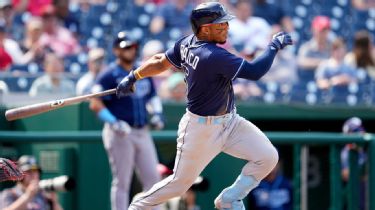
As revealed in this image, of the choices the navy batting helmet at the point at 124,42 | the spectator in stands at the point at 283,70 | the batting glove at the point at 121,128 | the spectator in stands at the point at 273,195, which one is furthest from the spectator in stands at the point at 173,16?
the batting glove at the point at 121,128

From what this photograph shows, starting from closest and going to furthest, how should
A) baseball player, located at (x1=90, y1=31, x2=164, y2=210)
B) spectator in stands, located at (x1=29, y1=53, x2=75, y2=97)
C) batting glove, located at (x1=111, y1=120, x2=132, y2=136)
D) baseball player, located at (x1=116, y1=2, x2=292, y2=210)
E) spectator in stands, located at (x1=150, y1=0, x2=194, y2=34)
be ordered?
baseball player, located at (x1=116, y1=2, x2=292, y2=210), batting glove, located at (x1=111, y1=120, x2=132, y2=136), baseball player, located at (x1=90, y1=31, x2=164, y2=210), spectator in stands, located at (x1=29, y1=53, x2=75, y2=97), spectator in stands, located at (x1=150, y1=0, x2=194, y2=34)

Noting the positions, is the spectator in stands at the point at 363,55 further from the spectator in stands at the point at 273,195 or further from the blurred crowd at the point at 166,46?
the spectator in stands at the point at 273,195

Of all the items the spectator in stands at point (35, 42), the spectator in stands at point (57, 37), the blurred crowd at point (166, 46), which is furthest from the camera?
the spectator in stands at point (57, 37)

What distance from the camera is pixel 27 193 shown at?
7648 mm

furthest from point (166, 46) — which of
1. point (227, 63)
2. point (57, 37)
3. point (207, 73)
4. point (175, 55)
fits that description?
point (227, 63)

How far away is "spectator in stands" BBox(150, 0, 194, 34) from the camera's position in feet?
37.7

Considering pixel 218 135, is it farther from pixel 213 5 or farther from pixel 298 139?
pixel 298 139

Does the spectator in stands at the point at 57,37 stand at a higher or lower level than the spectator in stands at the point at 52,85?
higher

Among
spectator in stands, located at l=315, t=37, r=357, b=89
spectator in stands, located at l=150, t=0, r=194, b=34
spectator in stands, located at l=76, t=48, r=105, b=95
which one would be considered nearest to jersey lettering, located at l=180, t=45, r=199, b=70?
spectator in stands, located at l=76, t=48, r=105, b=95

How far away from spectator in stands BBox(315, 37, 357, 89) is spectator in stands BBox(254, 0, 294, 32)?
0.86 meters

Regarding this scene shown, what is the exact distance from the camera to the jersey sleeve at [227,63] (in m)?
5.77

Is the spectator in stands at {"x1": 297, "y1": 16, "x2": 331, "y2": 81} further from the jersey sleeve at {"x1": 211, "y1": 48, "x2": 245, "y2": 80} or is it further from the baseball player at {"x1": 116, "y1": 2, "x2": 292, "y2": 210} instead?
the jersey sleeve at {"x1": 211, "y1": 48, "x2": 245, "y2": 80}

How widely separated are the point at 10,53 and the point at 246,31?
2915 millimetres

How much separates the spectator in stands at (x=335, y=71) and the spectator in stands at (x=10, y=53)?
3.29 m
